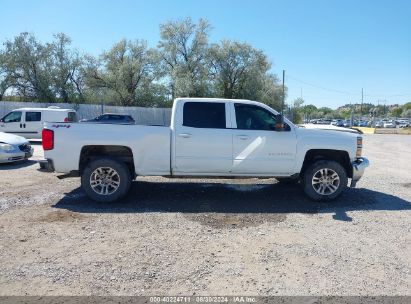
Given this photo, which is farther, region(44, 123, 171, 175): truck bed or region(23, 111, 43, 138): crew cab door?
region(23, 111, 43, 138): crew cab door

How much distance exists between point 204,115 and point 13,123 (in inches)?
612

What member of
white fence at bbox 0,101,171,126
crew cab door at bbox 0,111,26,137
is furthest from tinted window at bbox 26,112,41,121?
white fence at bbox 0,101,171,126

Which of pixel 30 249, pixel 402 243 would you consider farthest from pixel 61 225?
pixel 402 243

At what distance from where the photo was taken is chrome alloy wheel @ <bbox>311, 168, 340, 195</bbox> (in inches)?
296

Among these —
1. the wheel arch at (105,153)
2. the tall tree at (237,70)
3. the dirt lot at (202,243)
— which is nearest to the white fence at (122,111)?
the tall tree at (237,70)

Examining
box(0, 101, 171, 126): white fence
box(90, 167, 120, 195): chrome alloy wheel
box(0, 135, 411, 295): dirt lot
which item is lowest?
box(0, 135, 411, 295): dirt lot

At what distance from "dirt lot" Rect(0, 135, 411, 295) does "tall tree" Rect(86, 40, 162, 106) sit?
115 feet

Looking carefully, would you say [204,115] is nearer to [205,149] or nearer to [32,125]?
[205,149]

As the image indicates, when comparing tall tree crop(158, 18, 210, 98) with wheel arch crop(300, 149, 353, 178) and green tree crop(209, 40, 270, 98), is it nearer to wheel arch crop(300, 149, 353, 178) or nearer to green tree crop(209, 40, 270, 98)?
green tree crop(209, 40, 270, 98)

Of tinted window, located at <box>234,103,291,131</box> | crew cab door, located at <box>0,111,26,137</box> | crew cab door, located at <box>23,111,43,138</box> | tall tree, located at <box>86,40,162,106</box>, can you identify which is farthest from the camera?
tall tree, located at <box>86,40,162,106</box>

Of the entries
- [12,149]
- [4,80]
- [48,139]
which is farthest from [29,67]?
[48,139]

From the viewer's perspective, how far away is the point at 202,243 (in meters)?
5.15

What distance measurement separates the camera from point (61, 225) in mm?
5820

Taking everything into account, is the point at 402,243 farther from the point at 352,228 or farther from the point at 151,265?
the point at 151,265
